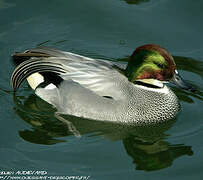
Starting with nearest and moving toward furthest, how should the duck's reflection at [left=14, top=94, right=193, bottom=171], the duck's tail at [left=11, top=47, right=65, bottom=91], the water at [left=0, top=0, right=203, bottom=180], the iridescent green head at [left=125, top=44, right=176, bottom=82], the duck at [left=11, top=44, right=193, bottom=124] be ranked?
the water at [left=0, top=0, right=203, bottom=180]
the duck's reflection at [left=14, top=94, right=193, bottom=171]
the iridescent green head at [left=125, top=44, right=176, bottom=82]
the duck at [left=11, top=44, right=193, bottom=124]
the duck's tail at [left=11, top=47, right=65, bottom=91]

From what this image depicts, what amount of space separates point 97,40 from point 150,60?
2.60 meters

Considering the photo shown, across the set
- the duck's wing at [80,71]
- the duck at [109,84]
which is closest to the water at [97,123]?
the duck at [109,84]

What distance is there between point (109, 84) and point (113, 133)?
2.40ft

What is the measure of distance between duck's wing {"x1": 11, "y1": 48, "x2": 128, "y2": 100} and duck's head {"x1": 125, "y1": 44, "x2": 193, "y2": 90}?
0.23 m

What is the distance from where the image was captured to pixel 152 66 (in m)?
7.48

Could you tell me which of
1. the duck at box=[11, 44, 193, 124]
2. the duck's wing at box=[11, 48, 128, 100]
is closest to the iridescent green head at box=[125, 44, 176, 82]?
the duck at box=[11, 44, 193, 124]

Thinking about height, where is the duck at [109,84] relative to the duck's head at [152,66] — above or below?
below

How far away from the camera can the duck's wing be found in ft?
24.7

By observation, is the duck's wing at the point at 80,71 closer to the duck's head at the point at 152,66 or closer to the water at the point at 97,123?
the duck's head at the point at 152,66

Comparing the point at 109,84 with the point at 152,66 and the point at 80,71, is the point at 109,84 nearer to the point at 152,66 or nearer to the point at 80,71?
the point at 80,71

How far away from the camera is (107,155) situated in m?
7.00

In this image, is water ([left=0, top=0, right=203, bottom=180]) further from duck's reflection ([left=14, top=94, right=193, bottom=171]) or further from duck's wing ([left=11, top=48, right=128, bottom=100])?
duck's wing ([left=11, top=48, right=128, bottom=100])

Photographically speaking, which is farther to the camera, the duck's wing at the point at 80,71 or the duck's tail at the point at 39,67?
the duck's tail at the point at 39,67

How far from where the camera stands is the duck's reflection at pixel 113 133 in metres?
7.04
